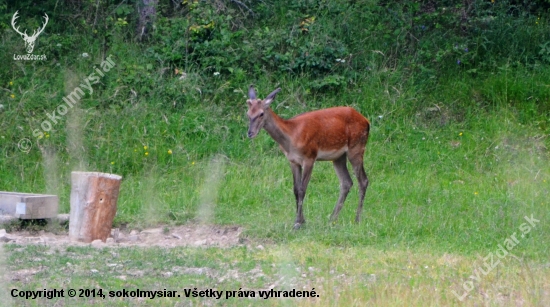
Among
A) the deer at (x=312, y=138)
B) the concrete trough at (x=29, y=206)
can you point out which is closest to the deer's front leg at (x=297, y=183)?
the deer at (x=312, y=138)

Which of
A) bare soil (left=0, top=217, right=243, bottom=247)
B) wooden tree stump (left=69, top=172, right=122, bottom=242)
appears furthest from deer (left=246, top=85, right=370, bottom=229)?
wooden tree stump (left=69, top=172, right=122, bottom=242)

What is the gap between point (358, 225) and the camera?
392 inches

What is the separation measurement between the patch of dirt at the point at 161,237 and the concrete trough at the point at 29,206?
0.77ft

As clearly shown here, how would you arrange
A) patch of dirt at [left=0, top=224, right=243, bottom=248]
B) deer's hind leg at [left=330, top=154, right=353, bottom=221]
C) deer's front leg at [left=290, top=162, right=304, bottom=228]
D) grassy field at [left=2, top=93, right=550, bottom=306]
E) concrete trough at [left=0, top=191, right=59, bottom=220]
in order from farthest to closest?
deer's hind leg at [left=330, top=154, right=353, bottom=221], deer's front leg at [left=290, top=162, right=304, bottom=228], concrete trough at [left=0, top=191, right=59, bottom=220], patch of dirt at [left=0, top=224, right=243, bottom=248], grassy field at [left=2, top=93, right=550, bottom=306]

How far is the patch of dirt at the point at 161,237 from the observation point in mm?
9492

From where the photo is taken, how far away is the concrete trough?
9.95 metres

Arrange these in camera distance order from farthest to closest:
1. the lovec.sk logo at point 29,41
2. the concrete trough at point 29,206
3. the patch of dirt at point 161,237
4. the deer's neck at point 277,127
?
1. the lovec.sk logo at point 29,41
2. the deer's neck at point 277,127
3. the concrete trough at point 29,206
4. the patch of dirt at point 161,237

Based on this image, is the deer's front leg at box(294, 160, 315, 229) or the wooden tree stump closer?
the wooden tree stump

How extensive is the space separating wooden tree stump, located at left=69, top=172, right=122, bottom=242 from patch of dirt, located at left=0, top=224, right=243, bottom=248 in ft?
0.49

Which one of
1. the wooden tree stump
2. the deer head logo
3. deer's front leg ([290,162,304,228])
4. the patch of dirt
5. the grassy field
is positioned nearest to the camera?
the grassy field

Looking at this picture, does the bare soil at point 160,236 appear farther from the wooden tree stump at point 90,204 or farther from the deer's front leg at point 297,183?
the deer's front leg at point 297,183

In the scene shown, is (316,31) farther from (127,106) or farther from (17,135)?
(17,135)

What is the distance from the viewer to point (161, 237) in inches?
399

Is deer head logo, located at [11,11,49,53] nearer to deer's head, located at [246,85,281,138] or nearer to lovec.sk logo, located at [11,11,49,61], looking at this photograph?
lovec.sk logo, located at [11,11,49,61]
